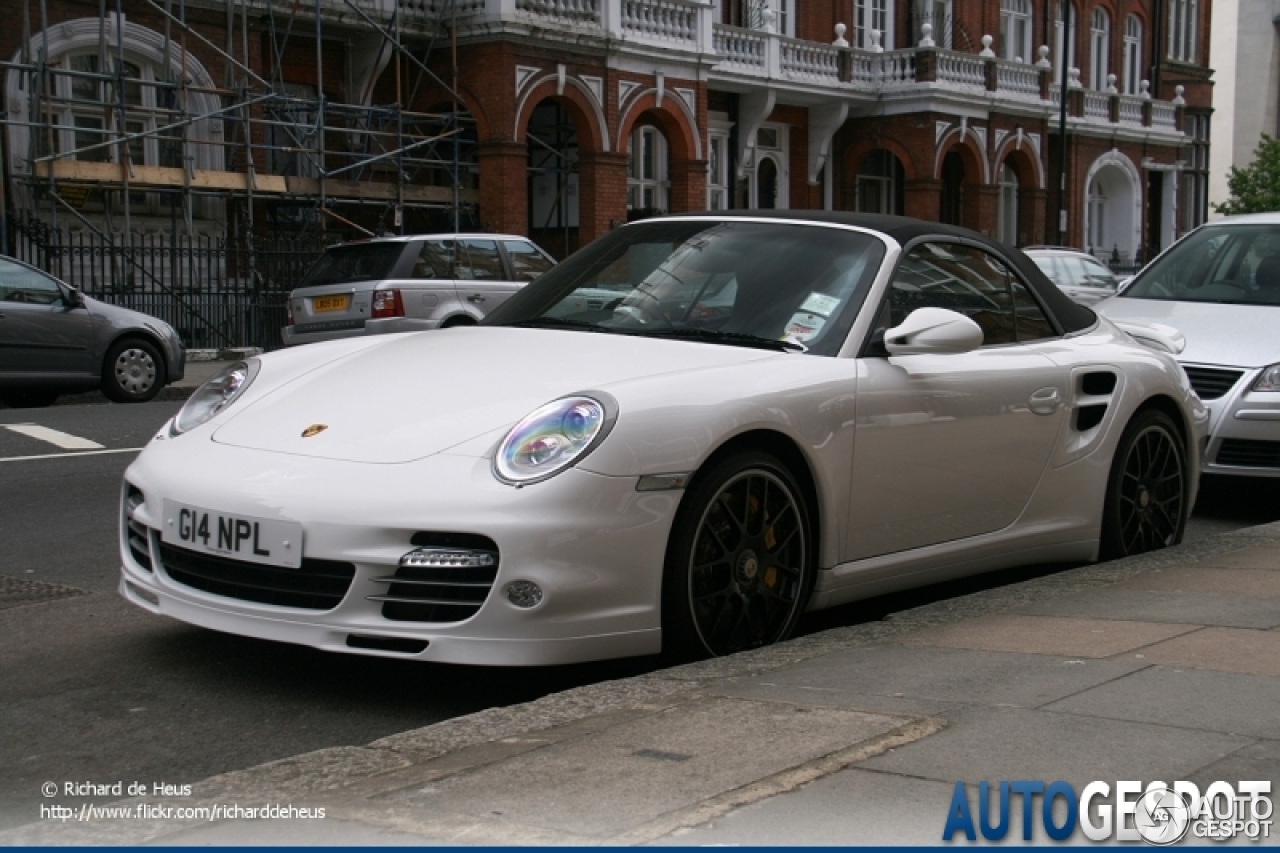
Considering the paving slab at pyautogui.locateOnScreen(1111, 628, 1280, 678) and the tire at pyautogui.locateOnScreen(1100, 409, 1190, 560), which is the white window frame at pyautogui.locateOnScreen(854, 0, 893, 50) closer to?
the tire at pyautogui.locateOnScreen(1100, 409, 1190, 560)

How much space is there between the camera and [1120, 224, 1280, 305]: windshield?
1002 cm

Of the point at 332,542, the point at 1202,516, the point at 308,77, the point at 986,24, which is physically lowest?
the point at 1202,516

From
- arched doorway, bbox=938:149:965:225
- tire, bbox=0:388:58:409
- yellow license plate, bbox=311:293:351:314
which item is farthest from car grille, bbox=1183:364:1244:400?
arched doorway, bbox=938:149:965:225

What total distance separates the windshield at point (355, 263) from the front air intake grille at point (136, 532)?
43.7 feet

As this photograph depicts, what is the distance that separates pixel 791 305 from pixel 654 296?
19.3 inches

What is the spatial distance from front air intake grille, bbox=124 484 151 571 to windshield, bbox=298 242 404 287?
13.3 meters

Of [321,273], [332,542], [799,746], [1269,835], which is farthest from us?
[321,273]

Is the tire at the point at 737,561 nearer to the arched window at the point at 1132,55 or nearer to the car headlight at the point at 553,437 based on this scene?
the car headlight at the point at 553,437

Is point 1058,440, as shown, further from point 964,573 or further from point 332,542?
point 332,542

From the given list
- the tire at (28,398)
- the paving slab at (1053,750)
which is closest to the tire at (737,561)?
the paving slab at (1053,750)

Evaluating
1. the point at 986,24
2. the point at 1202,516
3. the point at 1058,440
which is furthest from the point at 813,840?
the point at 986,24

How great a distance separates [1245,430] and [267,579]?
5.77 m

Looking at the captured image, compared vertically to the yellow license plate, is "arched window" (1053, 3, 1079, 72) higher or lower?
higher

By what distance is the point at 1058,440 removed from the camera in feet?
21.1
